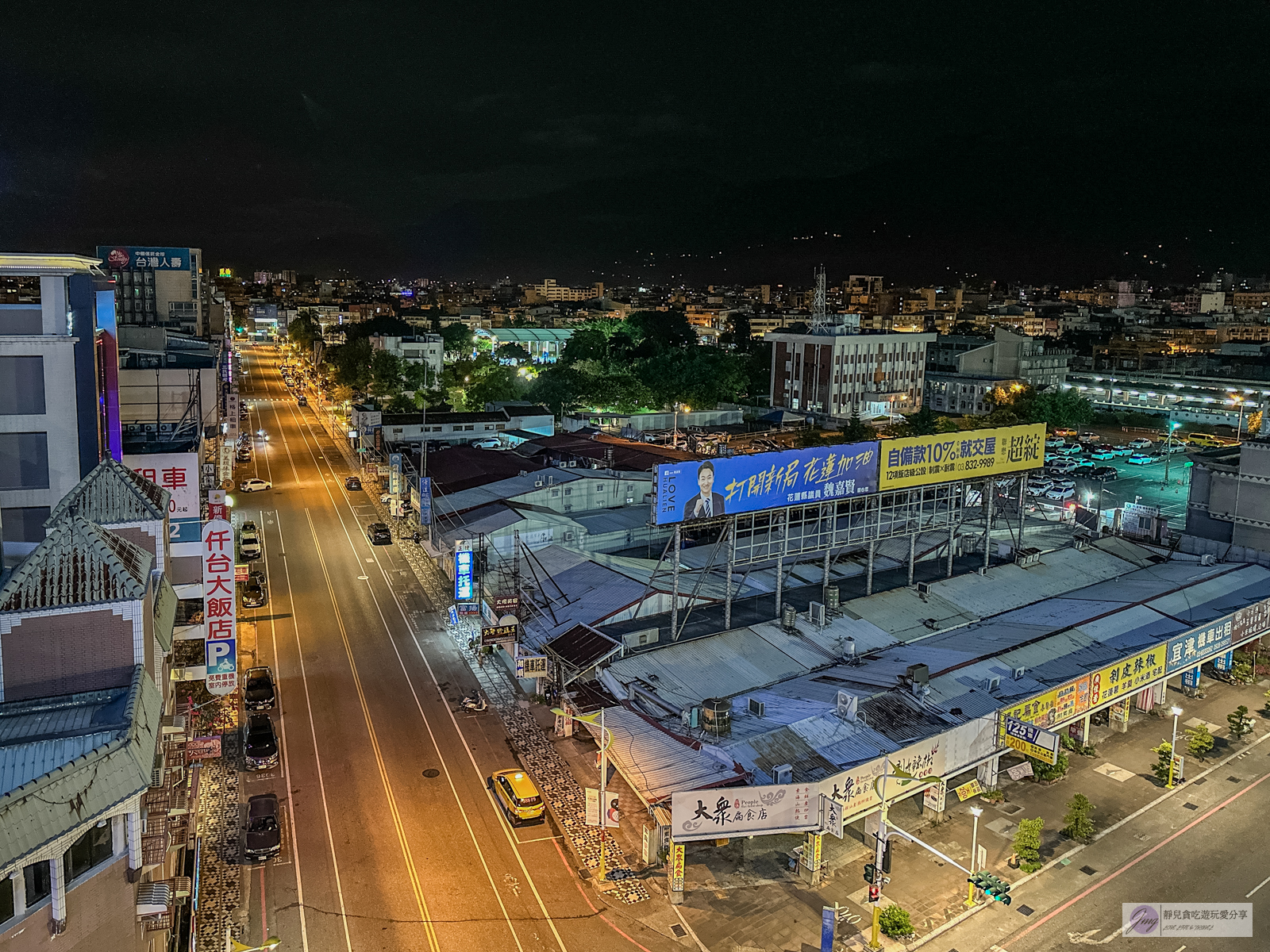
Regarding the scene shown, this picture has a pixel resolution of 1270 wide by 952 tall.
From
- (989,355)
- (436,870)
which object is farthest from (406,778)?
(989,355)

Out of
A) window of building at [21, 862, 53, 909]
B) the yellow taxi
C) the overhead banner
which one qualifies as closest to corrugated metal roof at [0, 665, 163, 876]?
window of building at [21, 862, 53, 909]

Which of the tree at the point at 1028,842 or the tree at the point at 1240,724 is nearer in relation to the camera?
the tree at the point at 1028,842

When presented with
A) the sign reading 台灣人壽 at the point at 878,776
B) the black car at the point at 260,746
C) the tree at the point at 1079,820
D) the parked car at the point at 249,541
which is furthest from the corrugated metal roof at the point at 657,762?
the parked car at the point at 249,541

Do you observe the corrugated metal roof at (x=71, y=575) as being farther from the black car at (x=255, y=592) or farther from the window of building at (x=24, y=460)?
the black car at (x=255, y=592)

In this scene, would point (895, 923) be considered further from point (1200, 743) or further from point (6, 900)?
point (6, 900)

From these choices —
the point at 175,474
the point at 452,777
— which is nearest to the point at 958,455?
the point at 452,777

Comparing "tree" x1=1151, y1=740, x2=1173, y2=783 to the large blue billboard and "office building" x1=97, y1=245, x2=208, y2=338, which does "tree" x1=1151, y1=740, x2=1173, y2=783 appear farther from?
"office building" x1=97, y1=245, x2=208, y2=338

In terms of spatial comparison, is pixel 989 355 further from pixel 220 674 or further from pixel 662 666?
pixel 220 674
